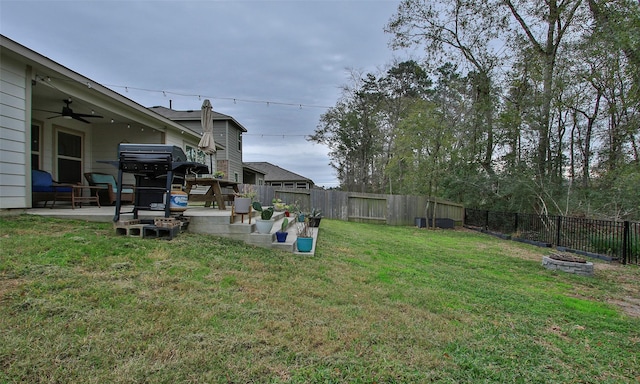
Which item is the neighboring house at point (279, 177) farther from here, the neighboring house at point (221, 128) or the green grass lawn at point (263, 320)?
the green grass lawn at point (263, 320)

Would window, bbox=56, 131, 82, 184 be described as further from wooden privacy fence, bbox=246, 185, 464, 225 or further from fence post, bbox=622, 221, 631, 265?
fence post, bbox=622, 221, 631, 265

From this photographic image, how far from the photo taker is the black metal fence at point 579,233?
650cm

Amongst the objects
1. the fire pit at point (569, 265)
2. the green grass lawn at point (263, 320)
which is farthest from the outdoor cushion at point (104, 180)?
the fire pit at point (569, 265)

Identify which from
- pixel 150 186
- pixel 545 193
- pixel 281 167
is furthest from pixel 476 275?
pixel 281 167

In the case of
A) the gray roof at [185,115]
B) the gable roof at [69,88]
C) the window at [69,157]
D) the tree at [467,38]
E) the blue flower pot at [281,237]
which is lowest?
the blue flower pot at [281,237]

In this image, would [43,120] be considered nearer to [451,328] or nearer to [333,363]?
[333,363]

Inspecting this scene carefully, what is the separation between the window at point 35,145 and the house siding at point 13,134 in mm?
2323

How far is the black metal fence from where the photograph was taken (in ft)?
21.3

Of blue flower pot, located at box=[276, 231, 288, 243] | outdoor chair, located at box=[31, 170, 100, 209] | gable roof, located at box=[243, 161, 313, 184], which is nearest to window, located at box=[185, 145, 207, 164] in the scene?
outdoor chair, located at box=[31, 170, 100, 209]

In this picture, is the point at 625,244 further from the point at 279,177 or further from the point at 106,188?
the point at 279,177

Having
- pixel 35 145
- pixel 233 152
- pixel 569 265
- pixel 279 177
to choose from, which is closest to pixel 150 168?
pixel 35 145

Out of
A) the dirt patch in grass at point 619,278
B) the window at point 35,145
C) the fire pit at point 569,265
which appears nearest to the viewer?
the dirt patch in grass at point 619,278

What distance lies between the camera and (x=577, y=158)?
33.6 ft

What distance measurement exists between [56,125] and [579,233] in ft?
42.1
